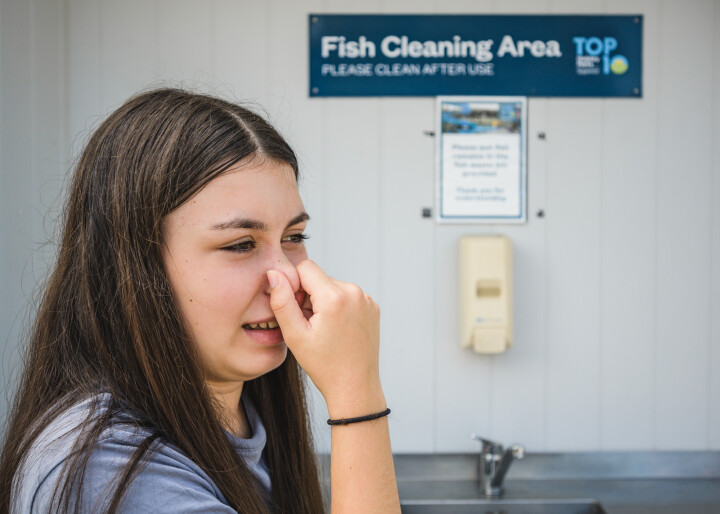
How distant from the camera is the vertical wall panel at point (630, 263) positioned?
2336mm

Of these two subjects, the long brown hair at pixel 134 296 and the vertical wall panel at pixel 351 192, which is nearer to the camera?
the long brown hair at pixel 134 296

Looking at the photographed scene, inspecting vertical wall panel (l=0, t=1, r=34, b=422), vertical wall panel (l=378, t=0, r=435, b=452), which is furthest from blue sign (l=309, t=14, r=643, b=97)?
vertical wall panel (l=0, t=1, r=34, b=422)

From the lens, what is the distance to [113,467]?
2.17 ft

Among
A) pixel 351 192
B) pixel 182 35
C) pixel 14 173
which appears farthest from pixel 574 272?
pixel 14 173

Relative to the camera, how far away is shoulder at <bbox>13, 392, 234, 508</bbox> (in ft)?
2.12

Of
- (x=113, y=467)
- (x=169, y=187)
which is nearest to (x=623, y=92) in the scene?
(x=169, y=187)

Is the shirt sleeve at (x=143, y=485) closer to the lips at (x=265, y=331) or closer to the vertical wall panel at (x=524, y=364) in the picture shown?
the lips at (x=265, y=331)

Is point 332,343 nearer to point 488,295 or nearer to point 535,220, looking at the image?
point 488,295

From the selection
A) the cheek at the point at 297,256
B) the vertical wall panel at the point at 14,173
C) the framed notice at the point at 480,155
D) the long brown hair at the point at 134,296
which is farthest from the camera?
the framed notice at the point at 480,155

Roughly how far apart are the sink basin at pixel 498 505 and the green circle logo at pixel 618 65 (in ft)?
4.58

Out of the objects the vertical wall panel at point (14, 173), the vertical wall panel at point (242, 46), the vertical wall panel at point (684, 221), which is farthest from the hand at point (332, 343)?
the vertical wall panel at point (684, 221)

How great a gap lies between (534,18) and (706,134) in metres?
0.70

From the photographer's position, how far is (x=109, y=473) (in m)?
0.66

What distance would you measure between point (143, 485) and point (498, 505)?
1.78 meters
